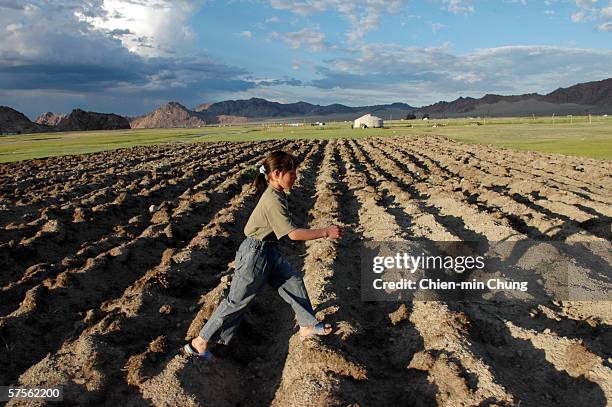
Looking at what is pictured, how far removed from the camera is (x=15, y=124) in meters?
121

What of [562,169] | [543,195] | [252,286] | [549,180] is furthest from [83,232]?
[562,169]

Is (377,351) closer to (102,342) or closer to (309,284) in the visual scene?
A: (309,284)

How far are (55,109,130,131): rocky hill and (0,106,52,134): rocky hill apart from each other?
8.01m

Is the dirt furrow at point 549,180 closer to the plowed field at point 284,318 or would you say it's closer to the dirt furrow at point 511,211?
the plowed field at point 284,318

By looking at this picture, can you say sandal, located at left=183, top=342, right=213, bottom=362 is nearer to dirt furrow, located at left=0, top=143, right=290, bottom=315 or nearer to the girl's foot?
the girl's foot

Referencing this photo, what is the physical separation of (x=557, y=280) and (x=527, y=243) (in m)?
1.19

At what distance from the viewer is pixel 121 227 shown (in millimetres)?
9953

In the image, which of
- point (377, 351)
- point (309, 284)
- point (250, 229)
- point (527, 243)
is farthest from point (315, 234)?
point (527, 243)

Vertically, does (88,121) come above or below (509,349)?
above

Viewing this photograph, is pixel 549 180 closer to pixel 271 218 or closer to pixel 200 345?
pixel 271 218

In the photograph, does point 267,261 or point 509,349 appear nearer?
point 267,261

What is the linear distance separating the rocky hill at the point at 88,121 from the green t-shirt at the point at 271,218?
452 ft

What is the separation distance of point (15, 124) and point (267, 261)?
447ft

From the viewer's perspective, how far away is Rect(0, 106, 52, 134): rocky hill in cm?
11375
